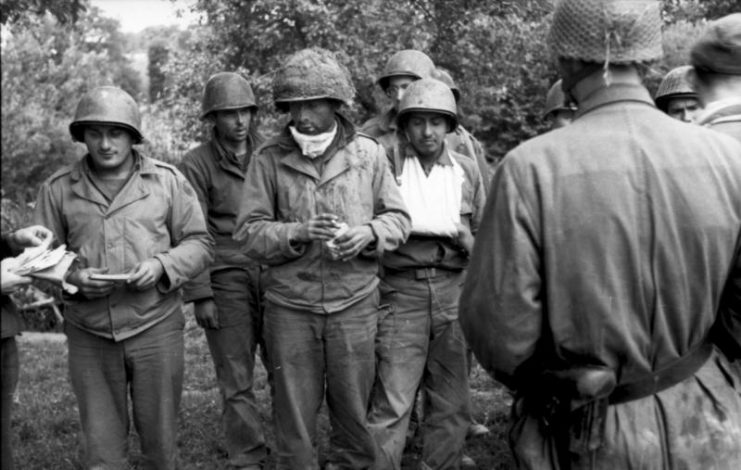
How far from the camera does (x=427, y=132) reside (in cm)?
594

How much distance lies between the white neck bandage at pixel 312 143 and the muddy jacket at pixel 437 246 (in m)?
0.73

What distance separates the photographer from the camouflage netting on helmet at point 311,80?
5.32m

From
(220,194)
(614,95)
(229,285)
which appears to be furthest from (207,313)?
(614,95)

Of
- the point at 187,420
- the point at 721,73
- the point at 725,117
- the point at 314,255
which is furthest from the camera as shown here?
the point at 187,420

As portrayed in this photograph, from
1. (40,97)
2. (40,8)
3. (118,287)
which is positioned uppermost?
(40,97)

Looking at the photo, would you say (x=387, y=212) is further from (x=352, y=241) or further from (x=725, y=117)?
(x=725, y=117)

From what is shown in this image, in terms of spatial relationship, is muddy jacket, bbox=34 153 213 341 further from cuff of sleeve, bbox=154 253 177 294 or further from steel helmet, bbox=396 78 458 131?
steel helmet, bbox=396 78 458 131

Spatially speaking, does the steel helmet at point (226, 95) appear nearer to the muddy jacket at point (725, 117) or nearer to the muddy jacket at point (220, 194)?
the muddy jacket at point (220, 194)

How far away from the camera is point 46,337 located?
1158cm

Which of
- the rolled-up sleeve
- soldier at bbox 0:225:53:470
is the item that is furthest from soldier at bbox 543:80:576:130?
soldier at bbox 0:225:53:470

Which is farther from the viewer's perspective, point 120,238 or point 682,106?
point 682,106

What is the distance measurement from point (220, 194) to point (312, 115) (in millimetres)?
1297

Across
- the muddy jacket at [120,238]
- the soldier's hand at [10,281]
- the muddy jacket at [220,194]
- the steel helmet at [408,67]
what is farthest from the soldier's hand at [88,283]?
the steel helmet at [408,67]

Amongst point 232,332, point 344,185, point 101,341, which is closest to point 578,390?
point 344,185
